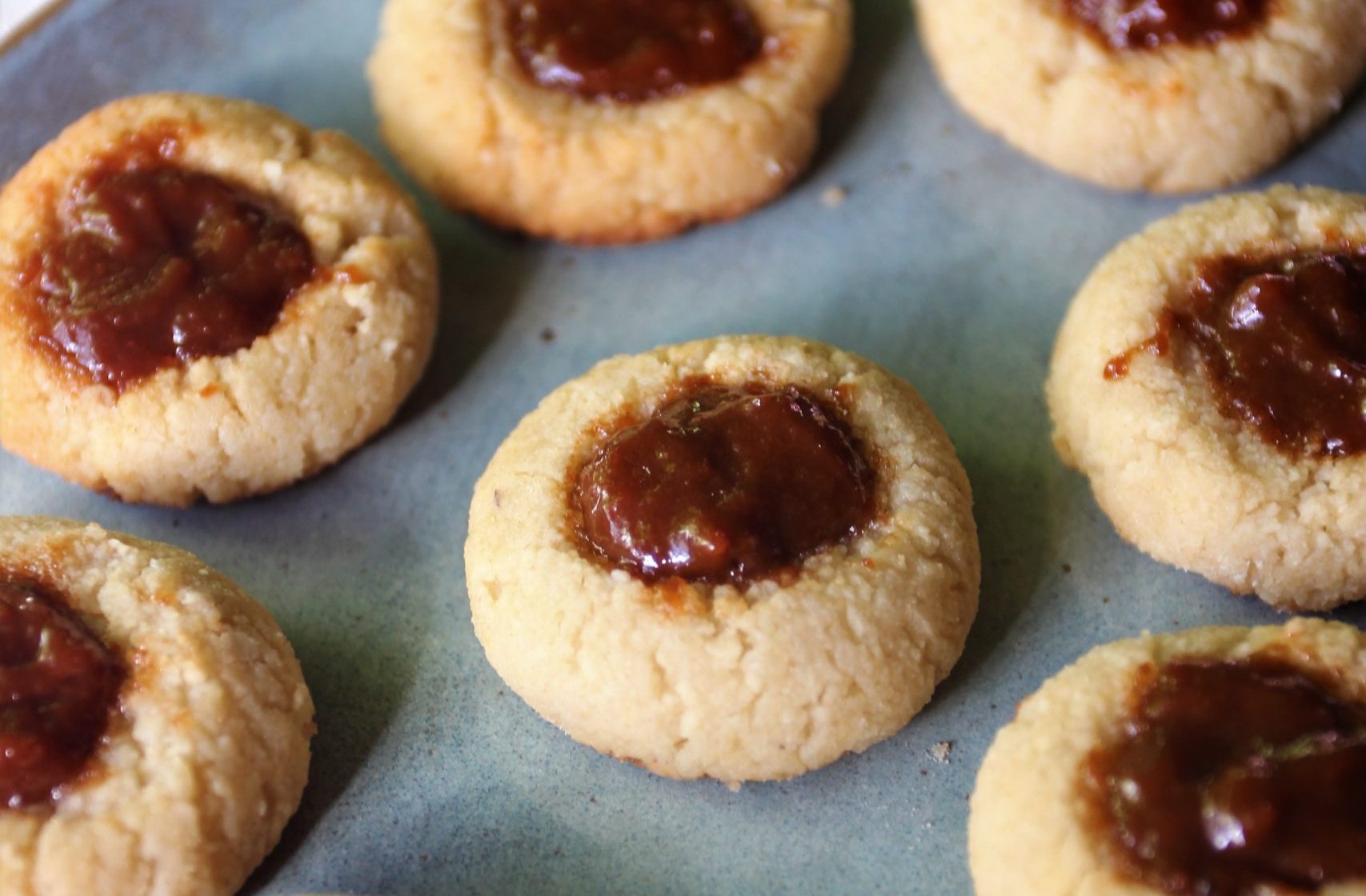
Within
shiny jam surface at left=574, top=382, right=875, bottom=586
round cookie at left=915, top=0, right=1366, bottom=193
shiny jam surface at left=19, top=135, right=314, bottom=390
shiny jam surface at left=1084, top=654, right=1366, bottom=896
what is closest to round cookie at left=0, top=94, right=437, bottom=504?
shiny jam surface at left=19, top=135, right=314, bottom=390

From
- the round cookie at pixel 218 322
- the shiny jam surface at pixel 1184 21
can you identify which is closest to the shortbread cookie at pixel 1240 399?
the shiny jam surface at pixel 1184 21

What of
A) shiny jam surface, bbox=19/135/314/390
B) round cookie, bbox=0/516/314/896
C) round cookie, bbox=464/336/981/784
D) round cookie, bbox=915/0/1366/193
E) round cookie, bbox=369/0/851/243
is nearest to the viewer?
round cookie, bbox=0/516/314/896

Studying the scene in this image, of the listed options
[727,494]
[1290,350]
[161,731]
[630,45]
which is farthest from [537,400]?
[1290,350]

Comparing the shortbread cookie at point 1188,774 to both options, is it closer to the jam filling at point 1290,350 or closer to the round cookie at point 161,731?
the jam filling at point 1290,350

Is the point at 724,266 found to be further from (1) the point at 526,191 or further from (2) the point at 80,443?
(2) the point at 80,443

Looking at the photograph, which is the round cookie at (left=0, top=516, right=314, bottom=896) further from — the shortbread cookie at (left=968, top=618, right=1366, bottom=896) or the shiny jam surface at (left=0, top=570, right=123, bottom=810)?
the shortbread cookie at (left=968, top=618, right=1366, bottom=896)

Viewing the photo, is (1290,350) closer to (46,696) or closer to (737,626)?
(737,626)
